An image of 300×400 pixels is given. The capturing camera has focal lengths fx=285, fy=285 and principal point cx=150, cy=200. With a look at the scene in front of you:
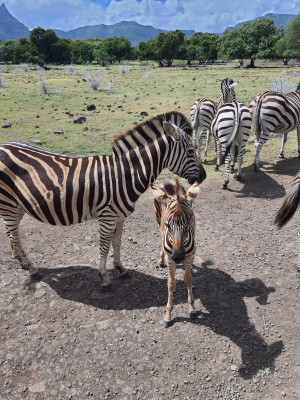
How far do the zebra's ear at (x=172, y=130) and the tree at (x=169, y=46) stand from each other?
66.3 m

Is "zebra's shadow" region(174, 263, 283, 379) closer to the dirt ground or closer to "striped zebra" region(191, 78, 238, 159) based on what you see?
the dirt ground

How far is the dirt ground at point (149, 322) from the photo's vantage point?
12.9 ft

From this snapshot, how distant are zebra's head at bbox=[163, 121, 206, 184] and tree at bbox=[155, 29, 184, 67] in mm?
65985

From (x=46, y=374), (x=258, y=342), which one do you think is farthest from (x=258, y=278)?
(x=46, y=374)

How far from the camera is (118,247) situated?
569 cm

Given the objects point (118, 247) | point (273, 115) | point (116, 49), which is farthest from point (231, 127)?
point (116, 49)

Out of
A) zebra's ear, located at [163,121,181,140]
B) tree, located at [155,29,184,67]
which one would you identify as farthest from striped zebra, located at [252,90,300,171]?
tree, located at [155,29,184,67]

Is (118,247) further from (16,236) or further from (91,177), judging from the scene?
(16,236)

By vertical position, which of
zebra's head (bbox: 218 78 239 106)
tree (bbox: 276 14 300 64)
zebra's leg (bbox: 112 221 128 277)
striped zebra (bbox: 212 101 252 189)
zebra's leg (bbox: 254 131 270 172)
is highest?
tree (bbox: 276 14 300 64)

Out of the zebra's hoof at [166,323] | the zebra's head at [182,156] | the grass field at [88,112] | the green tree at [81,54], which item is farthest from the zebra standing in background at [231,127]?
the green tree at [81,54]

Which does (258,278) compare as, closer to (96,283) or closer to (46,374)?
(96,283)

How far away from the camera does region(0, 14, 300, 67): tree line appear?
56.4 metres

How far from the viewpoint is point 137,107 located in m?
20.1

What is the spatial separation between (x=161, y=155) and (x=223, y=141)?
4834 mm
